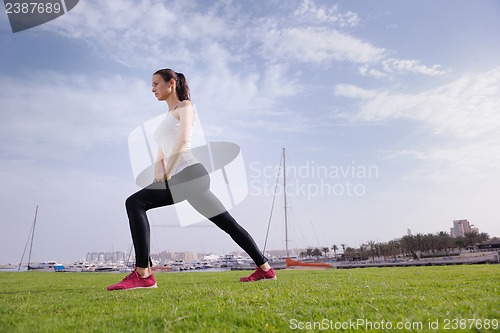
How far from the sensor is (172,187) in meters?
4.86

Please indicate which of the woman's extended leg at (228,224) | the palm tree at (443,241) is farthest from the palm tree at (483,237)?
the woman's extended leg at (228,224)

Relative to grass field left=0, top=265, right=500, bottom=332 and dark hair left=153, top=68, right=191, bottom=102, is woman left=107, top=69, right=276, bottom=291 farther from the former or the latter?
grass field left=0, top=265, right=500, bottom=332

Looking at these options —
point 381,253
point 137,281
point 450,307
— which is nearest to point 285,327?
point 450,307

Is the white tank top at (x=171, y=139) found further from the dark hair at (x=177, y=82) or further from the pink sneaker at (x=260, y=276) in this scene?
the pink sneaker at (x=260, y=276)

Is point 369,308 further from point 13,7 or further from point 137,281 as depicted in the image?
point 13,7

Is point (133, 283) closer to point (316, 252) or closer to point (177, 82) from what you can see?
point (177, 82)

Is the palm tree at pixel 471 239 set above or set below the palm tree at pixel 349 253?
above

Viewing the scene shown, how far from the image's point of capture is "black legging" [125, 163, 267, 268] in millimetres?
4665

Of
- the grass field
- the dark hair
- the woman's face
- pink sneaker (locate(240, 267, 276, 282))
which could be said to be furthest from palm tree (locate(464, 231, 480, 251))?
the woman's face

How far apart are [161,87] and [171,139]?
97 centimetres

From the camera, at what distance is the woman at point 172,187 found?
15.4ft

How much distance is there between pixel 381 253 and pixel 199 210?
124m

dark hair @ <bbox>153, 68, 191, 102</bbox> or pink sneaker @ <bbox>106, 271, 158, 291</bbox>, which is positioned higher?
dark hair @ <bbox>153, 68, 191, 102</bbox>

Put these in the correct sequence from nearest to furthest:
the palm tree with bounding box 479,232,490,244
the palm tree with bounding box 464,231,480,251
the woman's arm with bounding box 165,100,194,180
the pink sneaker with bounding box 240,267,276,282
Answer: the woman's arm with bounding box 165,100,194,180 < the pink sneaker with bounding box 240,267,276,282 < the palm tree with bounding box 464,231,480,251 < the palm tree with bounding box 479,232,490,244
